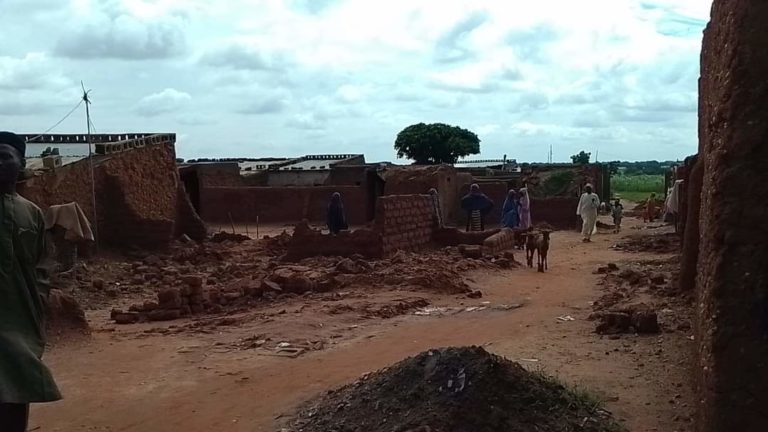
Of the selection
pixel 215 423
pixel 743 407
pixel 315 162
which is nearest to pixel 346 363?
pixel 215 423

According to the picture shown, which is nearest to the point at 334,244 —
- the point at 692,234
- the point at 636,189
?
the point at 692,234

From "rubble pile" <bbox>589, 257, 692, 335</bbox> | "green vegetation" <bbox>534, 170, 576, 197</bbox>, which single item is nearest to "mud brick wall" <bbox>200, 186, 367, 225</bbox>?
"green vegetation" <bbox>534, 170, 576, 197</bbox>

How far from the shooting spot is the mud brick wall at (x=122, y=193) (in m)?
15.0

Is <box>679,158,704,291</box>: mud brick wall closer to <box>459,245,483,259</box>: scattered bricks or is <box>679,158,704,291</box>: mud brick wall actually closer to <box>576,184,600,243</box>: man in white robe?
<box>459,245,483,259</box>: scattered bricks

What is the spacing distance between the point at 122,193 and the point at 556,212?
14.0 m

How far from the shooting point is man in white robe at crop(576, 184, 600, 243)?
764 inches

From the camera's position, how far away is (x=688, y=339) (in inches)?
292

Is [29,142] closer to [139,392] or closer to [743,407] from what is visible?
[139,392]

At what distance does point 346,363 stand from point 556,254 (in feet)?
34.8

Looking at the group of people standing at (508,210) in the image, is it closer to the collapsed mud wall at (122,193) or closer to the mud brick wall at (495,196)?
Answer: the collapsed mud wall at (122,193)

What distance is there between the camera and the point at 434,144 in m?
60.7

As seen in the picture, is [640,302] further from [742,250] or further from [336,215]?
[336,215]

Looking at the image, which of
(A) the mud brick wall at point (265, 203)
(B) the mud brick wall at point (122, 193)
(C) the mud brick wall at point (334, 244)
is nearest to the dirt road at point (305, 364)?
(C) the mud brick wall at point (334, 244)

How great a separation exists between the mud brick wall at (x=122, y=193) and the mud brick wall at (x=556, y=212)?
11927 mm
